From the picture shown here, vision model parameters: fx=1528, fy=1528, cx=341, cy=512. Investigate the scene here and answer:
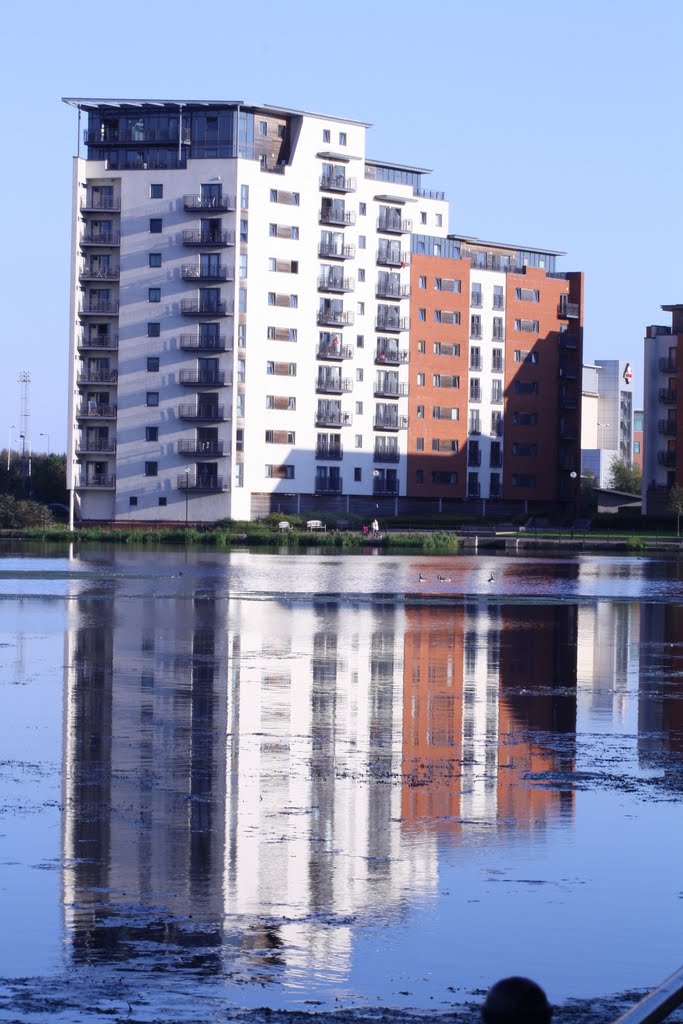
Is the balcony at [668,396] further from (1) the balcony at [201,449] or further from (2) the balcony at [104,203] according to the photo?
(2) the balcony at [104,203]

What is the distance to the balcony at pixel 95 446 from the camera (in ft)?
376

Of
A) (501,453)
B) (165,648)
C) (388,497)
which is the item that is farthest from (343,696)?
(501,453)

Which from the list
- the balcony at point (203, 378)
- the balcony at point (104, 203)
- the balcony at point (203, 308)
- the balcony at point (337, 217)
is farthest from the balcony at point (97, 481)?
the balcony at point (337, 217)

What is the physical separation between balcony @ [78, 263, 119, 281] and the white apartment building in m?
0.11

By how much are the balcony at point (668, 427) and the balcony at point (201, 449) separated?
38879 mm

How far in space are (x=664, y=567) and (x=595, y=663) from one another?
1908 inches

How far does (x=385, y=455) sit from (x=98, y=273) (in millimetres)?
27384

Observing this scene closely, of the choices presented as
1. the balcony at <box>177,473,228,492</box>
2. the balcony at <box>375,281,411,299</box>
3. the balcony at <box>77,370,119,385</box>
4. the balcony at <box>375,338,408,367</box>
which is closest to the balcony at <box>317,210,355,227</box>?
the balcony at <box>375,281,411,299</box>

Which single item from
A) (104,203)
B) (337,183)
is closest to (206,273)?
(104,203)

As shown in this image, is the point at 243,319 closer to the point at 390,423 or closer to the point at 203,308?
the point at 203,308

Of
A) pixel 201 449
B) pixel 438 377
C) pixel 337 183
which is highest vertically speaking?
pixel 337 183

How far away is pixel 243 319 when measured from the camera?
11494 centimetres

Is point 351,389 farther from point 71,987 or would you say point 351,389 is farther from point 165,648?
point 71,987

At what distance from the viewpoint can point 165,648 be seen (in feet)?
90.1
